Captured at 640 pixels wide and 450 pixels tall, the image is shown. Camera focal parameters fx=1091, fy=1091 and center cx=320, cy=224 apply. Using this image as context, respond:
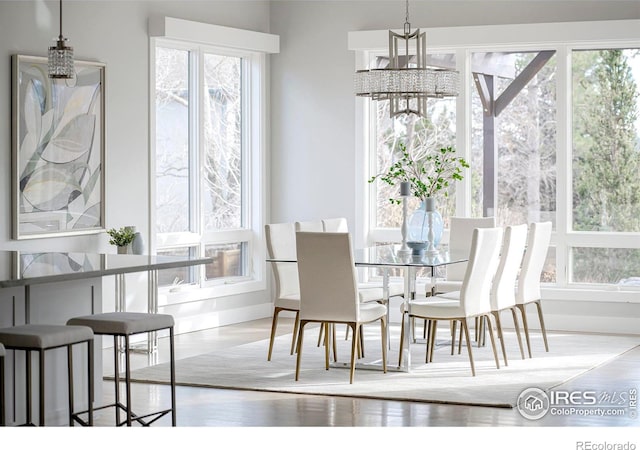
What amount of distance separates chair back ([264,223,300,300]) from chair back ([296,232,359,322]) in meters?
0.74

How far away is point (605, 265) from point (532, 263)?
1507 millimetres

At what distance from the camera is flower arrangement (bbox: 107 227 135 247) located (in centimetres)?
749

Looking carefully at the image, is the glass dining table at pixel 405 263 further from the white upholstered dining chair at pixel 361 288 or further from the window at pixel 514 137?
the window at pixel 514 137

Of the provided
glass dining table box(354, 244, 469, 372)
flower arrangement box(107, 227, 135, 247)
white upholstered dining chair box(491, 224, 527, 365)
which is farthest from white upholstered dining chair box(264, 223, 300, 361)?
white upholstered dining chair box(491, 224, 527, 365)

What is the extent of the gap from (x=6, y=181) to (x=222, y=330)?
7.93 feet

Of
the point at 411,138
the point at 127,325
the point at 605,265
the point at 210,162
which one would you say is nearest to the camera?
the point at 127,325

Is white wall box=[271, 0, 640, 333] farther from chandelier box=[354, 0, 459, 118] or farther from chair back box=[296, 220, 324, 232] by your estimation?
chandelier box=[354, 0, 459, 118]

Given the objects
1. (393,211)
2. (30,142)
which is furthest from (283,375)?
(393,211)

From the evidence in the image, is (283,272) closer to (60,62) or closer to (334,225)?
(334,225)

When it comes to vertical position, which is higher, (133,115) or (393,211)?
(133,115)

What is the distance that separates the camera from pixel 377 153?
9.35 meters

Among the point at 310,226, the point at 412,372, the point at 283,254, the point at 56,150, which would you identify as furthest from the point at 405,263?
the point at 56,150

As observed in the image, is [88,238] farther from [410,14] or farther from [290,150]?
[410,14]

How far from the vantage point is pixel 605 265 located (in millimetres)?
8617
